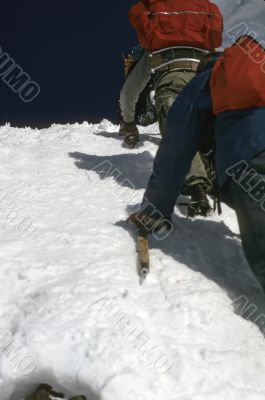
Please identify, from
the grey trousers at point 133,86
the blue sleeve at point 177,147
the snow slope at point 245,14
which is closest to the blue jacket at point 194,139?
the blue sleeve at point 177,147

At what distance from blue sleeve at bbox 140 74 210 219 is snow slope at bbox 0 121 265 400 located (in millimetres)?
296

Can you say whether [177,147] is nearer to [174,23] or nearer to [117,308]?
[117,308]

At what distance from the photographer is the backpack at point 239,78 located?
2428 mm

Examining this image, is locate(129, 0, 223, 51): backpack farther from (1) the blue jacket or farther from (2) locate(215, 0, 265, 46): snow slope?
Result: (2) locate(215, 0, 265, 46): snow slope

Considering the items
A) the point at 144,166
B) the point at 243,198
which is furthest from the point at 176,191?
the point at 144,166

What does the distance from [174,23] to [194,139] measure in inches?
76.3

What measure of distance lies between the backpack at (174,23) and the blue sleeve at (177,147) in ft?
5.61

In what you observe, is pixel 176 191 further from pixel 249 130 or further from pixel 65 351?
pixel 65 351

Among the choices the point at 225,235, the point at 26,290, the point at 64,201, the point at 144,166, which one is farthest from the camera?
the point at 144,166

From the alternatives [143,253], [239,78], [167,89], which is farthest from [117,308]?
[167,89]

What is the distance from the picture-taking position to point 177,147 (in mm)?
2889

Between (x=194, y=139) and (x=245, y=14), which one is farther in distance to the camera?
(x=245, y=14)

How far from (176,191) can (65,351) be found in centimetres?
131

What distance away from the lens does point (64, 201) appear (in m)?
3.86
